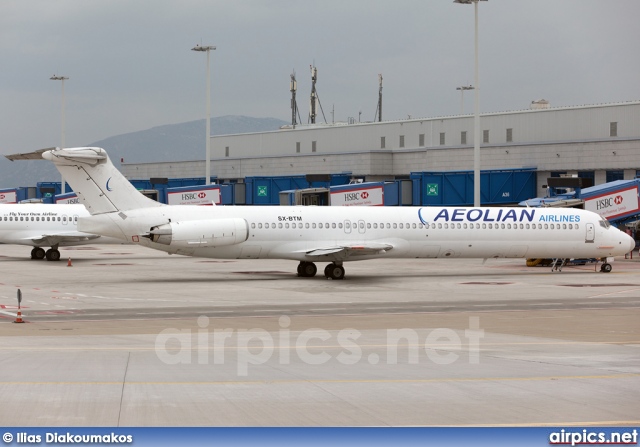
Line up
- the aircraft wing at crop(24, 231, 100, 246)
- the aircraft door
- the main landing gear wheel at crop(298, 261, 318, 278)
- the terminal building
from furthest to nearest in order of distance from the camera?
the terminal building
the aircraft wing at crop(24, 231, 100, 246)
the aircraft door
the main landing gear wheel at crop(298, 261, 318, 278)

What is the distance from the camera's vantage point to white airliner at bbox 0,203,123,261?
55812 millimetres

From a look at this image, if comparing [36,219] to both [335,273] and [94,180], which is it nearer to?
[94,180]

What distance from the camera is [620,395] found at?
51.5 ft

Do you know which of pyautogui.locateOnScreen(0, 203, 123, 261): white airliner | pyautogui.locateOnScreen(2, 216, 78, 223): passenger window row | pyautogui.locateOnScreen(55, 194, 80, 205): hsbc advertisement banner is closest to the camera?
pyautogui.locateOnScreen(0, 203, 123, 261): white airliner

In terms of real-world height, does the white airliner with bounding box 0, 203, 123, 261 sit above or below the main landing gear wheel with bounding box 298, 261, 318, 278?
above

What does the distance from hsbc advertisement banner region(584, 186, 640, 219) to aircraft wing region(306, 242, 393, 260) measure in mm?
21511

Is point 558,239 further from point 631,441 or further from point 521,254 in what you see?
point 631,441

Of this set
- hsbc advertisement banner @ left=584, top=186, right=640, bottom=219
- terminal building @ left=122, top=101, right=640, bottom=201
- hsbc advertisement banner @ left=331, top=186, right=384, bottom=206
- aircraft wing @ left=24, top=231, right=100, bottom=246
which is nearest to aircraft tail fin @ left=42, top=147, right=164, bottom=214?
aircraft wing @ left=24, top=231, right=100, bottom=246

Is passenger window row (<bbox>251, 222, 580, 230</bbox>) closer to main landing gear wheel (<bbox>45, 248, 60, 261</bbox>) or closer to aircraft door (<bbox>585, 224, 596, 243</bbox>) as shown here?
aircraft door (<bbox>585, 224, 596, 243</bbox>)

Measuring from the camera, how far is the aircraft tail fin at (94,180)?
136 ft

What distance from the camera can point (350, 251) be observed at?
43.4 m

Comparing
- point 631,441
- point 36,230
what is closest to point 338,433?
point 631,441

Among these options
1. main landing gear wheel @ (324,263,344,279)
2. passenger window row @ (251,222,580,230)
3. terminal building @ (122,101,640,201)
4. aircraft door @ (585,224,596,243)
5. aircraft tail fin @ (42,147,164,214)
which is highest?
terminal building @ (122,101,640,201)

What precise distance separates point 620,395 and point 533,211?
3270 cm
